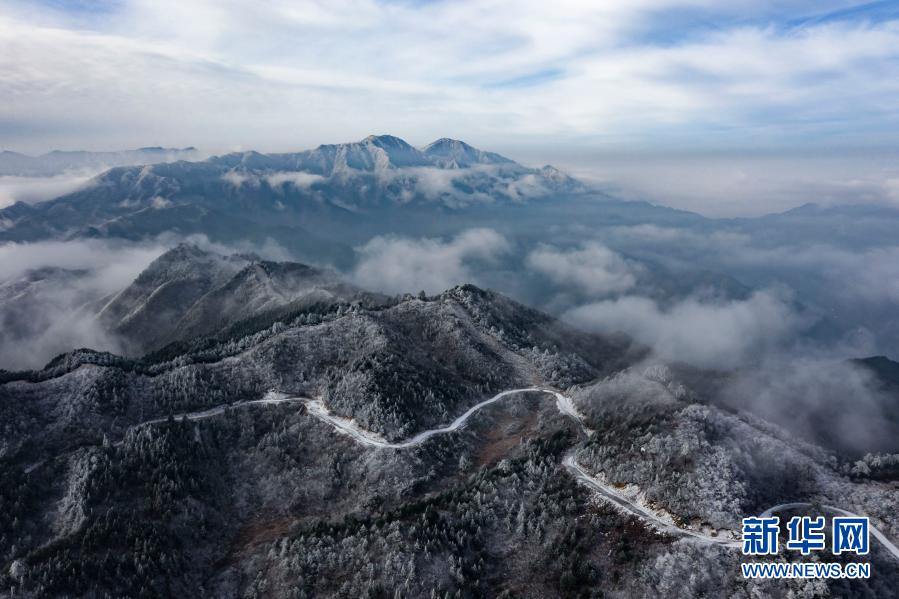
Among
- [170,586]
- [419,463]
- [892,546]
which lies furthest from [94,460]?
[892,546]

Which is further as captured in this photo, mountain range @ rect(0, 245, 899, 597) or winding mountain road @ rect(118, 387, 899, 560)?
mountain range @ rect(0, 245, 899, 597)

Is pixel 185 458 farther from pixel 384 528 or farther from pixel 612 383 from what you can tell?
pixel 612 383

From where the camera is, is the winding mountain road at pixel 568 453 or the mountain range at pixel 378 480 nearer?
the winding mountain road at pixel 568 453

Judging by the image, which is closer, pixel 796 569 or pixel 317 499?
pixel 796 569

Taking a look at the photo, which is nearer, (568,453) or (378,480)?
(568,453)

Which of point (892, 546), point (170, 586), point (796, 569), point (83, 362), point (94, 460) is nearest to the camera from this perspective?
point (796, 569)

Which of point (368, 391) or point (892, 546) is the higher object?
point (892, 546)

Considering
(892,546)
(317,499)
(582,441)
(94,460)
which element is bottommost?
(317,499)

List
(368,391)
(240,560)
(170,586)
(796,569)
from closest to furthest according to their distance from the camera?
(796,569) → (170,586) → (240,560) → (368,391)

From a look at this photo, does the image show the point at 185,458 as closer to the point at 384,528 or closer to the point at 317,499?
the point at 317,499

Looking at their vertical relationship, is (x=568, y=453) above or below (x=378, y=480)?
above
